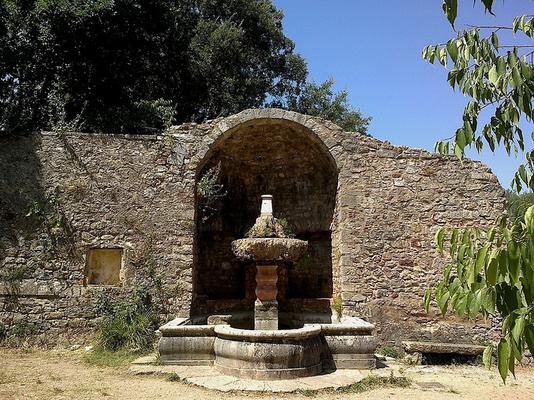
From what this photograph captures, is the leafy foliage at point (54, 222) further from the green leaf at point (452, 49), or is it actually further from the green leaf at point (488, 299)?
the green leaf at point (488, 299)

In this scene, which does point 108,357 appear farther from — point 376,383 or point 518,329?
point 518,329

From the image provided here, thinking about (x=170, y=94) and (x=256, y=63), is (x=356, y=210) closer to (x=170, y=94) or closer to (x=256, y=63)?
(x=170, y=94)

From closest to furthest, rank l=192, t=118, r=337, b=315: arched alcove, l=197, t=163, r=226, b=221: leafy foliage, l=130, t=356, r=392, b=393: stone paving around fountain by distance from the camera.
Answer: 1. l=130, t=356, r=392, b=393: stone paving around fountain
2. l=197, t=163, r=226, b=221: leafy foliage
3. l=192, t=118, r=337, b=315: arched alcove

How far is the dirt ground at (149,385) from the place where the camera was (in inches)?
217

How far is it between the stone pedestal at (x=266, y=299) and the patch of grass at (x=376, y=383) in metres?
1.60

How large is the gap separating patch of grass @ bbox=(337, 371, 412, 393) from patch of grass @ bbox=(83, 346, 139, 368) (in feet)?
11.9

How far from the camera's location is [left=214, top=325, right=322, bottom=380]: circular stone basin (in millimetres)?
6199

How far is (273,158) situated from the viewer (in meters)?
11.2

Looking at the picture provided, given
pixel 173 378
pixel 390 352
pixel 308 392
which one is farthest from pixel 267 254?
pixel 390 352

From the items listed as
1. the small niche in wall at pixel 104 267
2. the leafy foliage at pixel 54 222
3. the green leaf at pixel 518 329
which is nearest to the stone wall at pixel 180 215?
the leafy foliage at pixel 54 222

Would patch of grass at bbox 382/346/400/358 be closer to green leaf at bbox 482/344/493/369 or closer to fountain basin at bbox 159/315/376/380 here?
fountain basin at bbox 159/315/376/380

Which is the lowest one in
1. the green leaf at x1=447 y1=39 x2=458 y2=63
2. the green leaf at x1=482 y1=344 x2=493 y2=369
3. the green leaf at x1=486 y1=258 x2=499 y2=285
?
the green leaf at x1=482 y1=344 x2=493 y2=369

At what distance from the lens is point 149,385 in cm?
596

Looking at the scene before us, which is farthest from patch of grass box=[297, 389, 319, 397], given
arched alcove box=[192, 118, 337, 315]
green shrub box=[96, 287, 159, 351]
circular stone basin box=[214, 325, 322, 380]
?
arched alcove box=[192, 118, 337, 315]
